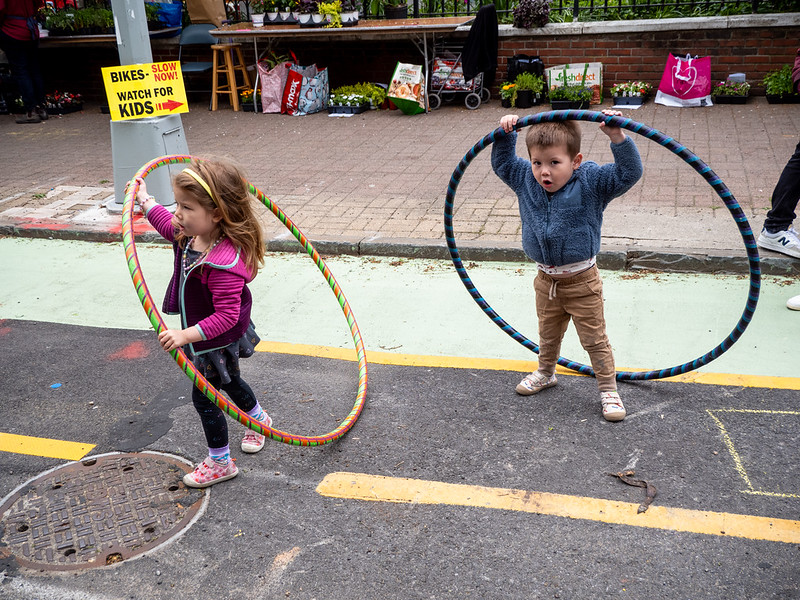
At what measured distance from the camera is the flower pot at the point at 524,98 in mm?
11641

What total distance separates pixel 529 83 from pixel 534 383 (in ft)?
27.7

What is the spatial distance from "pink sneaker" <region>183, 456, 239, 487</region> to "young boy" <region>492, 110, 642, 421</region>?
1.80 metres

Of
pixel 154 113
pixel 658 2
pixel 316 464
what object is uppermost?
pixel 658 2

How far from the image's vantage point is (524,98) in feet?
38.3

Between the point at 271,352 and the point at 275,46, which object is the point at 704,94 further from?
the point at 271,352

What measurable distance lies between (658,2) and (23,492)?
12.2 meters

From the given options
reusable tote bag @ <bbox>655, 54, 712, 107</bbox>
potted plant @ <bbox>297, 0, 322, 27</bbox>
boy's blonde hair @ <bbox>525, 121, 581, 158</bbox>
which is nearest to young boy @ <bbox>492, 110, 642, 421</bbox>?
boy's blonde hair @ <bbox>525, 121, 581, 158</bbox>

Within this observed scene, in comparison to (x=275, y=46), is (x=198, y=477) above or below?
below

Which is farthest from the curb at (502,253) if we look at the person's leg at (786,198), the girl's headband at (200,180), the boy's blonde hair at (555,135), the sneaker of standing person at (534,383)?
the girl's headband at (200,180)

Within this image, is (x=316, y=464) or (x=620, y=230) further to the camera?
(x=620, y=230)

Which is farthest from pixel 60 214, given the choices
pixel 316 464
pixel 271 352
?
pixel 316 464

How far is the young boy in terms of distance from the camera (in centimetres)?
344

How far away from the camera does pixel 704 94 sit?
11.1 meters

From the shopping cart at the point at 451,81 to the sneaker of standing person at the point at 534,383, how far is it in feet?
28.4
